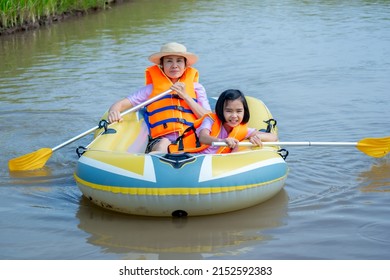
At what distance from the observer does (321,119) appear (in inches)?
235

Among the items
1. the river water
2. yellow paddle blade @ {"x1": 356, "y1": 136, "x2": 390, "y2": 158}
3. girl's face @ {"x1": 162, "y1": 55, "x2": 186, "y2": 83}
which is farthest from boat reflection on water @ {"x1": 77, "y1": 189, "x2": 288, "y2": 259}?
girl's face @ {"x1": 162, "y1": 55, "x2": 186, "y2": 83}

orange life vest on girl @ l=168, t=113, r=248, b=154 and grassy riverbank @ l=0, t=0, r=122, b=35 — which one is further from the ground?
orange life vest on girl @ l=168, t=113, r=248, b=154

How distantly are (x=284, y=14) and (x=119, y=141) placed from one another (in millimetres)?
8212

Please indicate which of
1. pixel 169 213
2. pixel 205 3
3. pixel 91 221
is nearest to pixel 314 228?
pixel 169 213

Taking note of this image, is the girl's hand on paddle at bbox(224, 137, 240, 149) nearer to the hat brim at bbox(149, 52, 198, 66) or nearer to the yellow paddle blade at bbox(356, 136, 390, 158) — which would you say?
the hat brim at bbox(149, 52, 198, 66)

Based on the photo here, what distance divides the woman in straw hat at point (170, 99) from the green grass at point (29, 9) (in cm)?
600

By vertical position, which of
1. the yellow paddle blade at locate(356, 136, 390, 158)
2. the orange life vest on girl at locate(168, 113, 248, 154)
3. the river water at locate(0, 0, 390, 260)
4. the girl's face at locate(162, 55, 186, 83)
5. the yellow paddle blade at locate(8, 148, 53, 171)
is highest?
the girl's face at locate(162, 55, 186, 83)

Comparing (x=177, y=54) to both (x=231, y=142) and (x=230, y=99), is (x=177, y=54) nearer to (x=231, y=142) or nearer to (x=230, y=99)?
(x=230, y=99)

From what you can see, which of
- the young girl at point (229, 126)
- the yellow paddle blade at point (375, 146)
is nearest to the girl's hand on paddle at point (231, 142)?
the young girl at point (229, 126)

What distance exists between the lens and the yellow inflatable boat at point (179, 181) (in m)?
3.75

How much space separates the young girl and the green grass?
6792 mm

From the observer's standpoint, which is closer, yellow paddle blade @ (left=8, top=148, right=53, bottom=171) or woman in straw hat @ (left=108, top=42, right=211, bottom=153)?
woman in straw hat @ (left=108, top=42, right=211, bottom=153)

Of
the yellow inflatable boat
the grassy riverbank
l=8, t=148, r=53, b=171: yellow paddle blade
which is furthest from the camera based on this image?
the grassy riverbank

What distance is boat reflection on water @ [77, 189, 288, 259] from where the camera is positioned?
3.58 metres
